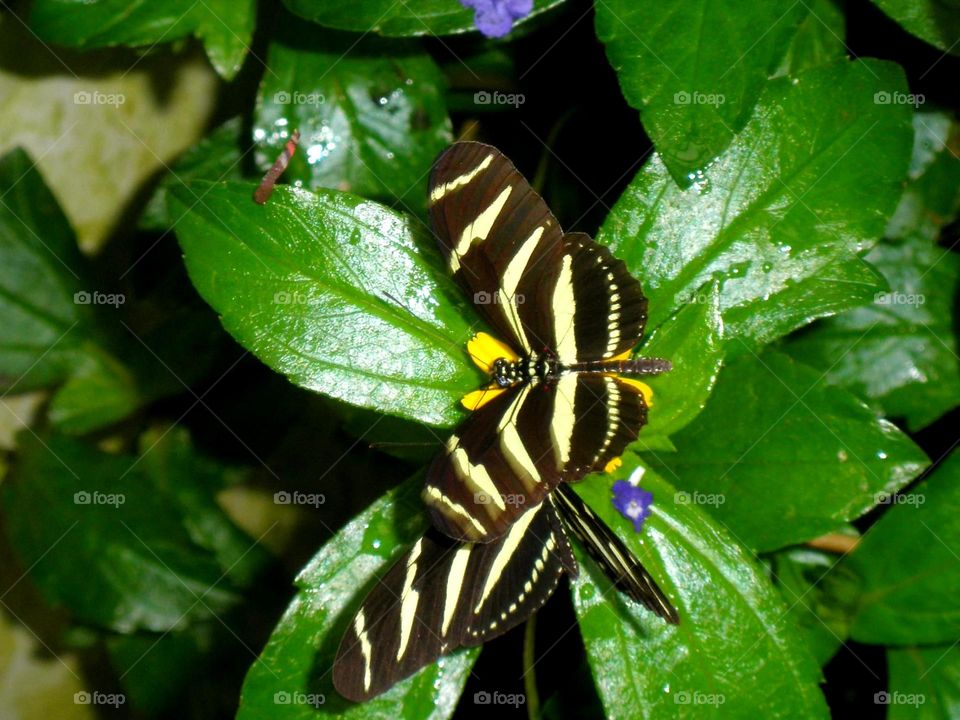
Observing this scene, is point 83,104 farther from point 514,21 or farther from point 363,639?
point 363,639

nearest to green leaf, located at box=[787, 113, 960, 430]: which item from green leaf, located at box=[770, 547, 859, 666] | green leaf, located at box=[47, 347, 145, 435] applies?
green leaf, located at box=[770, 547, 859, 666]

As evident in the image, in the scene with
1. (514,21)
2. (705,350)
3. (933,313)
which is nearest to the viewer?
(705,350)

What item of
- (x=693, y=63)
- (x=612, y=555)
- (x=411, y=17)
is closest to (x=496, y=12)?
(x=411, y=17)

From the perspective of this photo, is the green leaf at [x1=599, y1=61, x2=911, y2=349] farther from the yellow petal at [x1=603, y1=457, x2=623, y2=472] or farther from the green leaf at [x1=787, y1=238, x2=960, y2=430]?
the green leaf at [x1=787, y1=238, x2=960, y2=430]

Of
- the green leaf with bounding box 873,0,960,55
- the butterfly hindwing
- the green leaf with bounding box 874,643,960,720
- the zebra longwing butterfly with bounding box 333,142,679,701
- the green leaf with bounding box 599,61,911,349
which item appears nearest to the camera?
the butterfly hindwing

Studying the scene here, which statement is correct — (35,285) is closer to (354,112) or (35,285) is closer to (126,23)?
(126,23)

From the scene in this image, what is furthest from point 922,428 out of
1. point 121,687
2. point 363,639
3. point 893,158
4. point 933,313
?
point 121,687

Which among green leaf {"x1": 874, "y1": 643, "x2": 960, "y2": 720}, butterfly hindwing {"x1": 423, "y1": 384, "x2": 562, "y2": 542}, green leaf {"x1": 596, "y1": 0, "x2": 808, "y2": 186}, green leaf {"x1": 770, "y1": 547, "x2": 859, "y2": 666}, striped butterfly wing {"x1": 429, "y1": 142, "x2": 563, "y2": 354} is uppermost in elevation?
green leaf {"x1": 596, "y1": 0, "x2": 808, "y2": 186}
